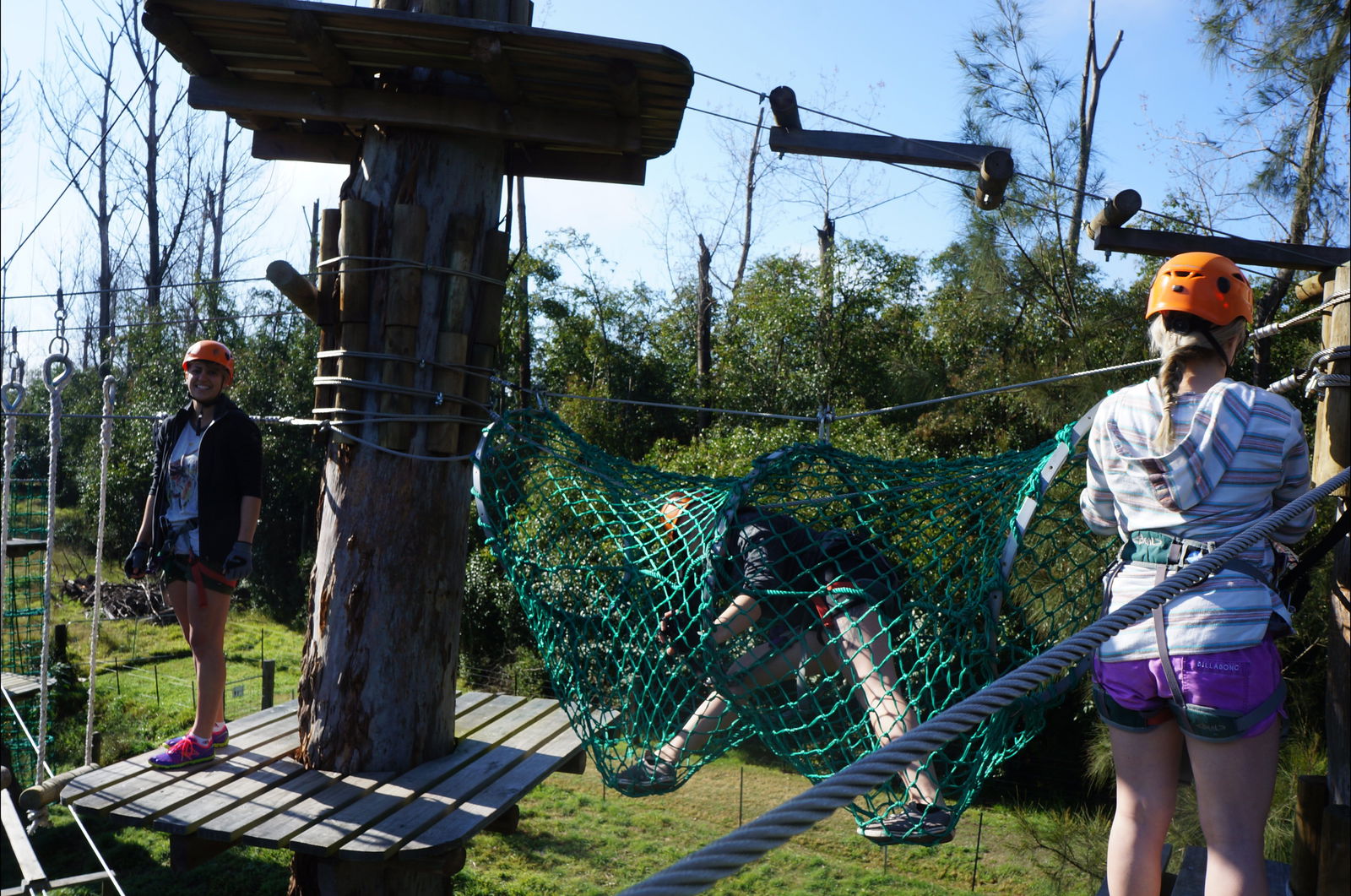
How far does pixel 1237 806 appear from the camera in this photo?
1.41m

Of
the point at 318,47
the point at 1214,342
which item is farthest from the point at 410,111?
the point at 1214,342

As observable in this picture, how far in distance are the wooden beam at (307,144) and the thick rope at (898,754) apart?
2.17 meters

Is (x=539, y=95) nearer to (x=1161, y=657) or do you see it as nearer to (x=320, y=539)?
(x=320, y=539)

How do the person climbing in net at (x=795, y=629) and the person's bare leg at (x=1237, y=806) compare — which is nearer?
the person's bare leg at (x=1237, y=806)

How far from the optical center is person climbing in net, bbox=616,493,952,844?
6.96 feet

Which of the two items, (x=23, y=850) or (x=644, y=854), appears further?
(x=644, y=854)

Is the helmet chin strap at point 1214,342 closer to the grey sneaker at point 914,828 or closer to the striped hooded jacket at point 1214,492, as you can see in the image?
the striped hooded jacket at point 1214,492

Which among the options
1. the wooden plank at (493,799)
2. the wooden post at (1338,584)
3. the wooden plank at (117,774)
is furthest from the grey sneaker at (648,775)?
the wooden post at (1338,584)

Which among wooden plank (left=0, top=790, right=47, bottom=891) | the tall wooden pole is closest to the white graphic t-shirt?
the tall wooden pole

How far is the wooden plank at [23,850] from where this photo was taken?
3.23m

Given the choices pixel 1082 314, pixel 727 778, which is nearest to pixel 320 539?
pixel 727 778

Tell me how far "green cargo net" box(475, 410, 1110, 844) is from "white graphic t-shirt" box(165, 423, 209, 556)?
756mm

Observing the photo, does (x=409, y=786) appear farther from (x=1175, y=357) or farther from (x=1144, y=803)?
(x=1175, y=357)

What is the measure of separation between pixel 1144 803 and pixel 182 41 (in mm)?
2263
